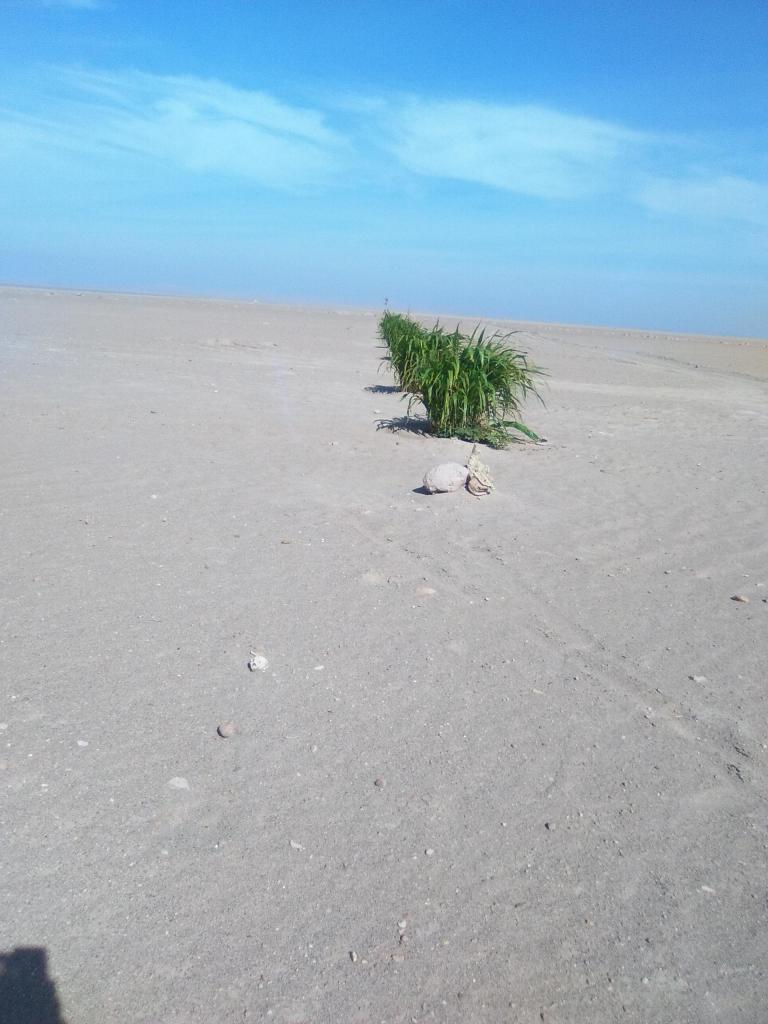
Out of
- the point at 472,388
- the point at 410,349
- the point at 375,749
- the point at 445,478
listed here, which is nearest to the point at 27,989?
the point at 375,749

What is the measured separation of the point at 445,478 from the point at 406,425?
3.16 m

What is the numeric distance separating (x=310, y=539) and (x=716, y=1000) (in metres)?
3.80

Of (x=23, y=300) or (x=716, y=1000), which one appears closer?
(x=716, y=1000)

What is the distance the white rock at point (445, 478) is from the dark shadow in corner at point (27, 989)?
495 centimetres

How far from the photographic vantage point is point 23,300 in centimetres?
3184

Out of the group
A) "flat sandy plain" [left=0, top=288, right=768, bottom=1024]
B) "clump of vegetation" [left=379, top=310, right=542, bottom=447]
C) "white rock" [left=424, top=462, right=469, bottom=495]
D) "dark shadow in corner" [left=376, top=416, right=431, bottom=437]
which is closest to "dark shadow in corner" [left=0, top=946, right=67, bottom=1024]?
"flat sandy plain" [left=0, top=288, right=768, bottom=1024]

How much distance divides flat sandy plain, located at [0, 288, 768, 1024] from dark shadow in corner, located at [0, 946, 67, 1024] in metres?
0.01

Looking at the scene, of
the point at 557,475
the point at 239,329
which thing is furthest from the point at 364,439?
the point at 239,329

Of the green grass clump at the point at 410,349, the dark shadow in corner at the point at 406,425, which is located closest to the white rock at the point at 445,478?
the dark shadow in corner at the point at 406,425

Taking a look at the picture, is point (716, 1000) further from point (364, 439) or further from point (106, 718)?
point (364, 439)

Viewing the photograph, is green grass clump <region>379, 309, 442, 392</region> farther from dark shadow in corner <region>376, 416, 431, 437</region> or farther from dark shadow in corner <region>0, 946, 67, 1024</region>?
dark shadow in corner <region>0, 946, 67, 1024</region>

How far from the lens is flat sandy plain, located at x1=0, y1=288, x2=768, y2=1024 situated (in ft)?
7.57

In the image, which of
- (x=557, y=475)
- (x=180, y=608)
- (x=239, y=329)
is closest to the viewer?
(x=180, y=608)

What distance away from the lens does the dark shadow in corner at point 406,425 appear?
960 cm
